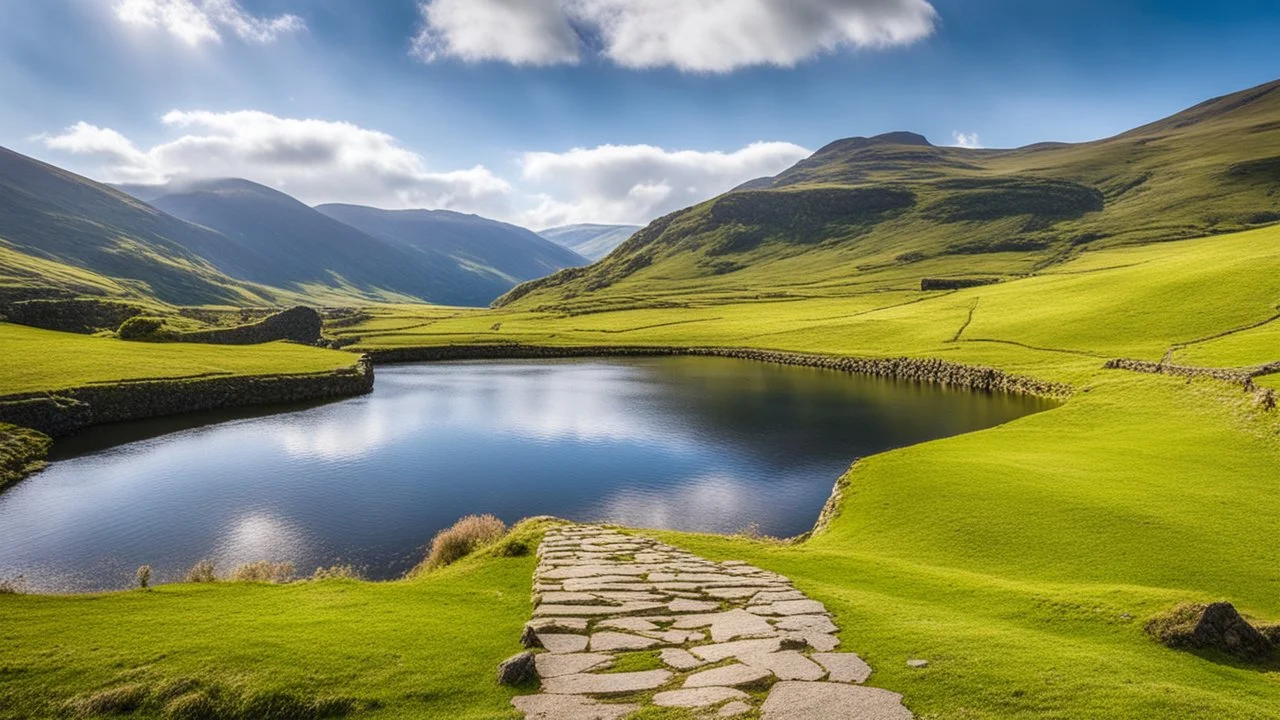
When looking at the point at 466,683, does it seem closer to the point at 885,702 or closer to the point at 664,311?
the point at 885,702

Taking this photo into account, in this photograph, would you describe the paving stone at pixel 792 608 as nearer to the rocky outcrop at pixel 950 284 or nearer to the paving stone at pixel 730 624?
the paving stone at pixel 730 624

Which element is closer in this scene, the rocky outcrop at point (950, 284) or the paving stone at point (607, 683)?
the paving stone at point (607, 683)

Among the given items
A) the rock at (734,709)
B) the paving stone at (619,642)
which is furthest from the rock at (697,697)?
the paving stone at (619,642)

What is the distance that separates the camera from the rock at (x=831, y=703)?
9586mm

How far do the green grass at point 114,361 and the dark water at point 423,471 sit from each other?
6678 mm

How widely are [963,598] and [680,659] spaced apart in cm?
908

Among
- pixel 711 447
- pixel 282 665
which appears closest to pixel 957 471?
pixel 711 447

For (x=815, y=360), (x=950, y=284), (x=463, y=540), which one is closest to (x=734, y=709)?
(x=463, y=540)

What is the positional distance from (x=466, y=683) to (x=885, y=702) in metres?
6.99

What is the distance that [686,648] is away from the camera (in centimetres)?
1228

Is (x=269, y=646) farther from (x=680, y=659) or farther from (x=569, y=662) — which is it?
(x=680, y=659)

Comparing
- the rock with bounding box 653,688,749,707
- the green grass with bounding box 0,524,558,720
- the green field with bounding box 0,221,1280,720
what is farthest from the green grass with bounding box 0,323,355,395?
the rock with bounding box 653,688,749,707

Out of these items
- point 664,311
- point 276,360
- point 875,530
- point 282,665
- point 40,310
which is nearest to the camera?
point 282,665

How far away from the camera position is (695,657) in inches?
466
